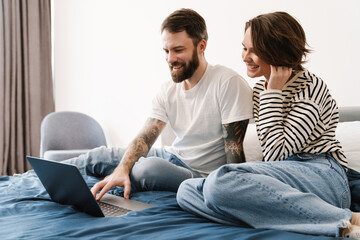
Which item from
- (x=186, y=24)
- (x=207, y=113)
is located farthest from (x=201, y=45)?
(x=207, y=113)

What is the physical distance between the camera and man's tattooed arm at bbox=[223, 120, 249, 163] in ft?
4.97

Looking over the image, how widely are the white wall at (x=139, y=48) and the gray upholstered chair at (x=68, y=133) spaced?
32 centimetres

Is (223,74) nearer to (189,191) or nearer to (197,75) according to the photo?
(197,75)

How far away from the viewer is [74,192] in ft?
3.70

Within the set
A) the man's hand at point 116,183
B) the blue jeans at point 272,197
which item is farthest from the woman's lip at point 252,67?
the man's hand at point 116,183

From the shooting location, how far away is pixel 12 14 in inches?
144

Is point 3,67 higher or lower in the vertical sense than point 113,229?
higher

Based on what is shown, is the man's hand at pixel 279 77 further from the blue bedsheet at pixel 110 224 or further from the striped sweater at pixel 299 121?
the blue bedsheet at pixel 110 224

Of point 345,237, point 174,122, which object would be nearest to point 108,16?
point 174,122

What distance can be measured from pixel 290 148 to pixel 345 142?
49cm

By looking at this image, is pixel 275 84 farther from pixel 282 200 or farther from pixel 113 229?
pixel 113 229

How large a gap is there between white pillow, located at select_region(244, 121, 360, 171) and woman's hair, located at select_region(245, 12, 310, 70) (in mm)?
481

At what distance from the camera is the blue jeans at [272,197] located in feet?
3.05

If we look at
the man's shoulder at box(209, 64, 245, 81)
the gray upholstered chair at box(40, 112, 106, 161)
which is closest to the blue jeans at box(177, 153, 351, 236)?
the man's shoulder at box(209, 64, 245, 81)
